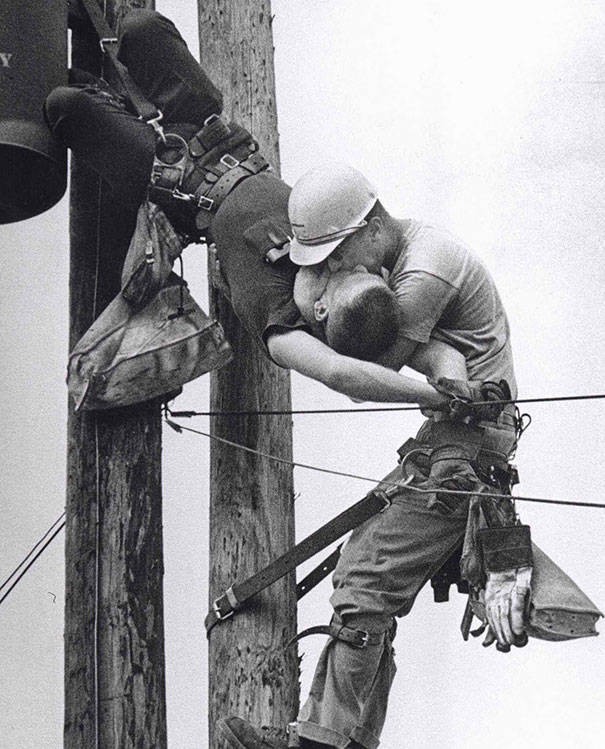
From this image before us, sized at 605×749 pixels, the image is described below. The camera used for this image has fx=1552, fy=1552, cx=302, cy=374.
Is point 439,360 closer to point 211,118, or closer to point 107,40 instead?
point 211,118

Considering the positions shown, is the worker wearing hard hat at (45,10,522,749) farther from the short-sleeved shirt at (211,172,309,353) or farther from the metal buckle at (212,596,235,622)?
the metal buckle at (212,596,235,622)

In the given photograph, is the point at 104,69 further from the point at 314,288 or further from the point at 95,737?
the point at 95,737

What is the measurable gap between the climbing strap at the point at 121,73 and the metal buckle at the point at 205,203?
1.05 ft

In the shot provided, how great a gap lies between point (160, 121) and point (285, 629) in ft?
7.11

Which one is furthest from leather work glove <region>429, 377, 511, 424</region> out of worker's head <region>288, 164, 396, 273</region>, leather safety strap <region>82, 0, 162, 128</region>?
leather safety strap <region>82, 0, 162, 128</region>

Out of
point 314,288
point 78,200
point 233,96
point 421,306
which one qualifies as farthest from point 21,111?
point 421,306

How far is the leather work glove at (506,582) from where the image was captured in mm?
5305

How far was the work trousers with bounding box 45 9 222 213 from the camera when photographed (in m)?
6.34

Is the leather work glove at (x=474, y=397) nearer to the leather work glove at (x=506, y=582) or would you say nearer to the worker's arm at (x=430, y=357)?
the worker's arm at (x=430, y=357)

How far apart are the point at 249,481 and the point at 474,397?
1190 millimetres

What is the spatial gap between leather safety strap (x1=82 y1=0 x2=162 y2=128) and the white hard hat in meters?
0.91

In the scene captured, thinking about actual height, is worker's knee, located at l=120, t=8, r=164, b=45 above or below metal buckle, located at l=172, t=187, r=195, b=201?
above

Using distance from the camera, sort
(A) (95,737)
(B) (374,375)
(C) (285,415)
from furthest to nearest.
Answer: (C) (285,415) < (A) (95,737) < (B) (374,375)

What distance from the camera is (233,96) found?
690cm
